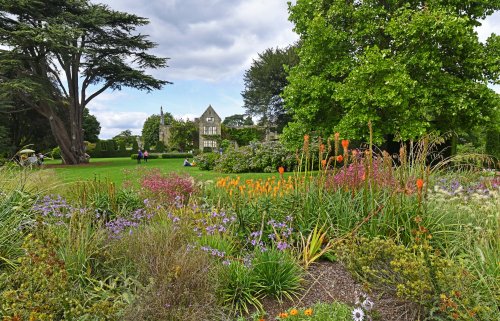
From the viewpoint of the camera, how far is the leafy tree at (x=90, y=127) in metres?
46.4

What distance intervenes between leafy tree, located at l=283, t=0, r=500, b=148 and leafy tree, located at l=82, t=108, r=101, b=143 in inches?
1526

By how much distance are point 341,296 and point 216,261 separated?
112 cm

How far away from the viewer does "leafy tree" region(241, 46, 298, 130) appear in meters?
33.7

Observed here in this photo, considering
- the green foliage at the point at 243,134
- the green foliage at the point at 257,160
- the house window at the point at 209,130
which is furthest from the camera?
the house window at the point at 209,130

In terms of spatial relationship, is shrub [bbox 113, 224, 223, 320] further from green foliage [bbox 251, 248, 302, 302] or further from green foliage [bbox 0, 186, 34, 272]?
green foliage [bbox 0, 186, 34, 272]

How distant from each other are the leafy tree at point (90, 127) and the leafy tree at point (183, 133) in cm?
1084

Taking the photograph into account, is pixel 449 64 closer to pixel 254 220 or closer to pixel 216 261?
pixel 254 220

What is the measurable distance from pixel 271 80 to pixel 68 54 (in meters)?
Result: 18.6

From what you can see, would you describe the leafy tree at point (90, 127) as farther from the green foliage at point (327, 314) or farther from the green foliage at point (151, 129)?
the green foliage at point (327, 314)

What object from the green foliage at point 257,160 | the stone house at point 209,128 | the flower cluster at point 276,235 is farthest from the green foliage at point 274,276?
the stone house at point 209,128

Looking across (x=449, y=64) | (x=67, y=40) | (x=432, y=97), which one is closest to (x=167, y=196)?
(x=432, y=97)

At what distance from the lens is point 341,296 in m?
3.05

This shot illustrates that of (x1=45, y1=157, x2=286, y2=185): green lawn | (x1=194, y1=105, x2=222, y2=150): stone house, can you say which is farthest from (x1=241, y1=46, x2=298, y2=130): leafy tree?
(x1=45, y1=157, x2=286, y2=185): green lawn

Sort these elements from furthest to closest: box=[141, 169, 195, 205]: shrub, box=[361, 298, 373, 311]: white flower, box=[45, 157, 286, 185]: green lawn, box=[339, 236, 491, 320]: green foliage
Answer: box=[45, 157, 286, 185]: green lawn, box=[141, 169, 195, 205]: shrub, box=[339, 236, 491, 320]: green foliage, box=[361, 298, 373, 311]: white flower
